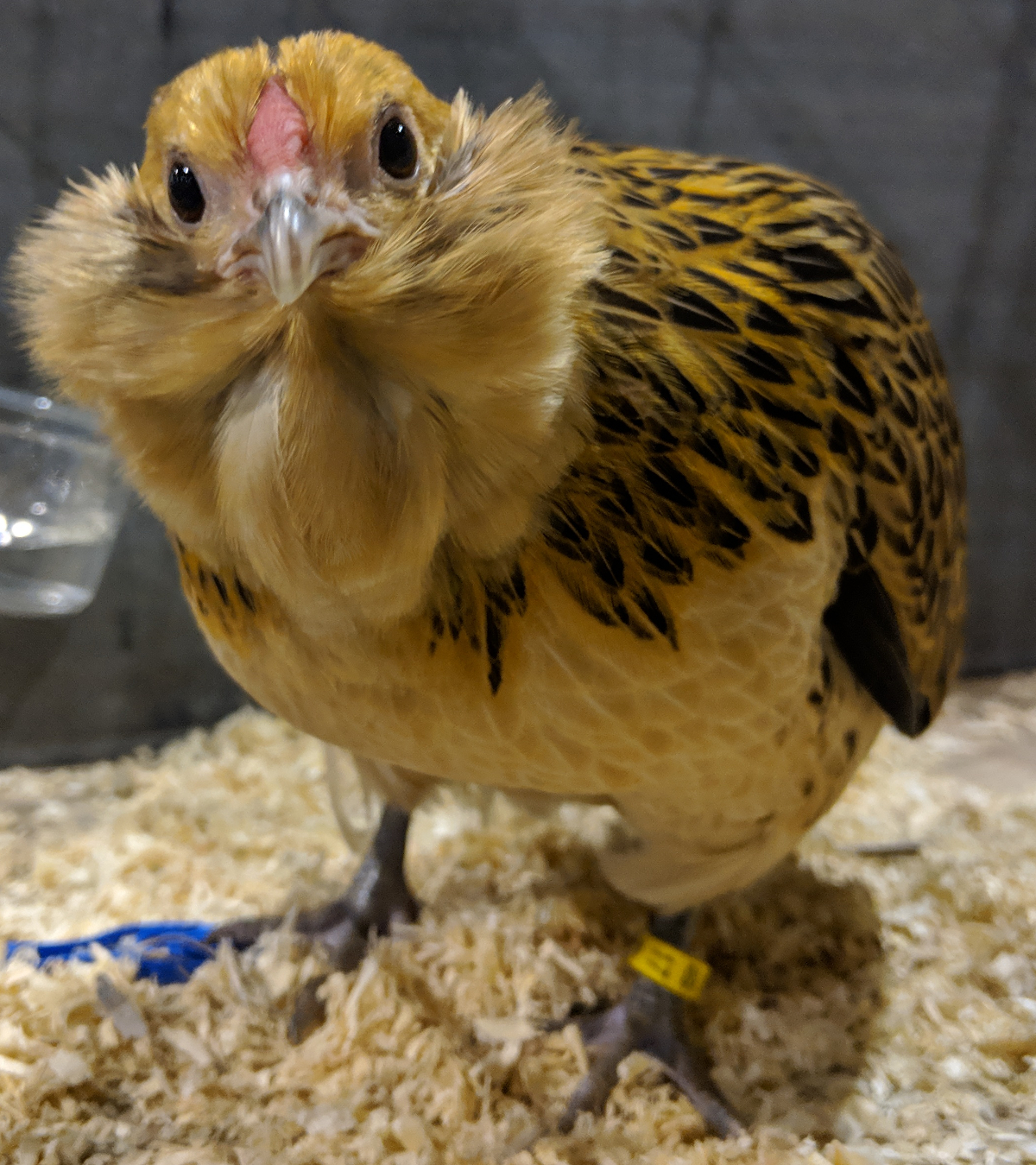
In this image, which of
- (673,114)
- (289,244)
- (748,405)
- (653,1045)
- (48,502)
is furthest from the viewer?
(673,114)

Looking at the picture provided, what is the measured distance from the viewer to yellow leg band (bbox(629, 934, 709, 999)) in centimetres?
133

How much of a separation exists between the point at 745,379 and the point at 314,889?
1187mm

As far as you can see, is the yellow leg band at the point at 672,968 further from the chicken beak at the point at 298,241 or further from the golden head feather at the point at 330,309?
the chicken beak at the point at 298,241

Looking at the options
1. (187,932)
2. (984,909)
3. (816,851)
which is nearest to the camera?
(187,932)

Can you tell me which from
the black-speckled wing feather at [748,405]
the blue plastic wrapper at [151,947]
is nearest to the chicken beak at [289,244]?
the black-speckled wing feather at [748,405]

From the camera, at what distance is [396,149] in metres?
0.71

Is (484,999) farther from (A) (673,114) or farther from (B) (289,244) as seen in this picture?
(A) (673,114)

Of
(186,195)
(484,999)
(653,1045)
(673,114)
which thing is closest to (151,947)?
(484,999)

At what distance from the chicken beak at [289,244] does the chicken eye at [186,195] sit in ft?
0.39

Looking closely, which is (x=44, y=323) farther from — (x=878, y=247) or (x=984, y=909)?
(x=984, y=909)

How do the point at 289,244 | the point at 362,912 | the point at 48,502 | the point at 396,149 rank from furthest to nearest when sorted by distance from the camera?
the point at 48,502 < the point at 362,912 < the point at 396,149 < the point at 289,244

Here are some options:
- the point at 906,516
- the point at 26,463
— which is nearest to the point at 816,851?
the point at 906,516

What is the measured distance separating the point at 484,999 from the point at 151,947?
498 millimetres

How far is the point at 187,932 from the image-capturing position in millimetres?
1410
